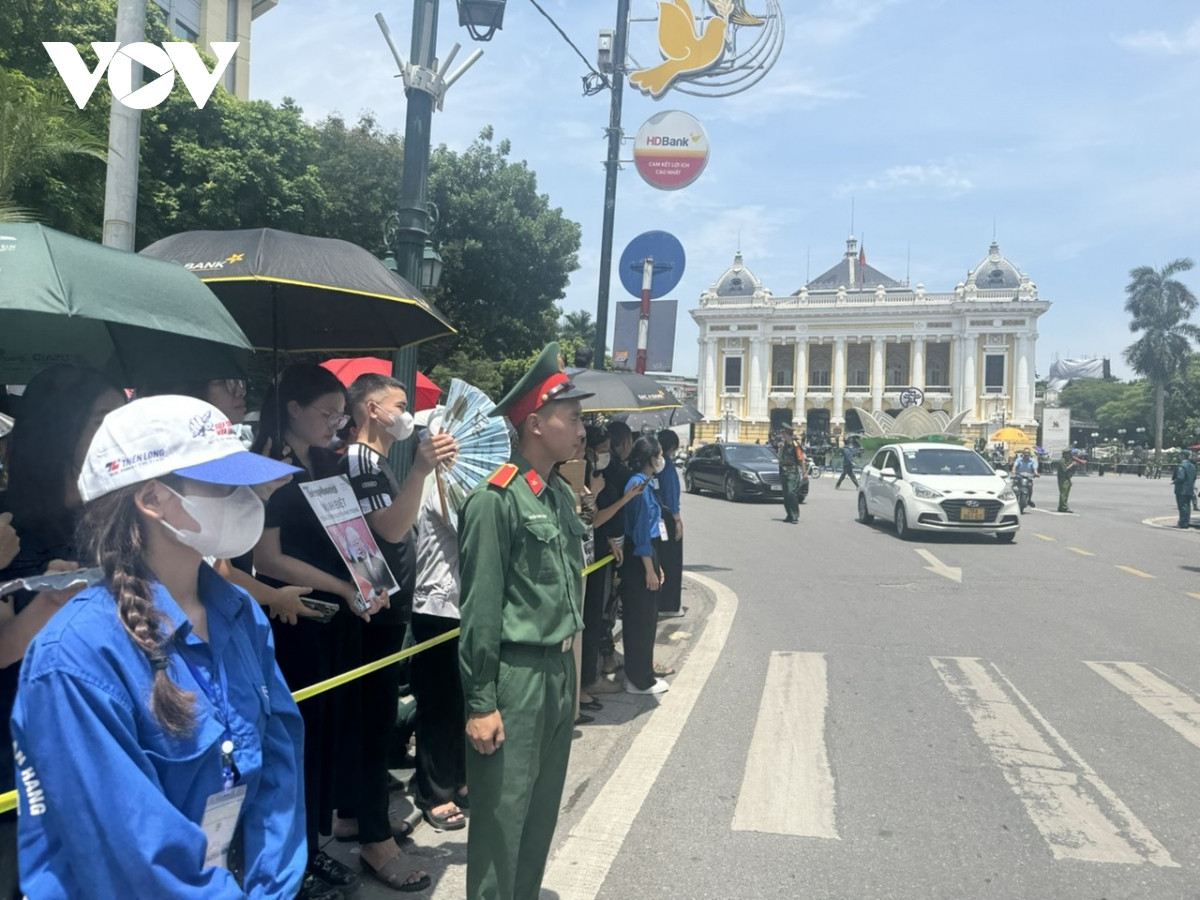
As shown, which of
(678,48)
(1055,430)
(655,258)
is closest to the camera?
(655,258)

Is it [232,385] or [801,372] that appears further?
[801,372]

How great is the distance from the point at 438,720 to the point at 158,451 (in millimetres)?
2747

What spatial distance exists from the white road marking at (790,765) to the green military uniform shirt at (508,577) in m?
1.89

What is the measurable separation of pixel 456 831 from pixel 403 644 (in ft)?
2.91

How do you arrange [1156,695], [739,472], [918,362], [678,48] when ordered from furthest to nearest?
[918,362] < [739,472] < [678,48] < [1156,695]

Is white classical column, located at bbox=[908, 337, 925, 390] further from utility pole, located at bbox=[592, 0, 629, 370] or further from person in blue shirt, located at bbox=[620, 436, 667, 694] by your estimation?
person in blue shirt, located at bbox=[620, 436, 667, 694]

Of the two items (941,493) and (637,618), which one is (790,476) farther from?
(637,618)

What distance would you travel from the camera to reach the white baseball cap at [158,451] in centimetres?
166

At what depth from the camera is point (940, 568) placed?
12.4 m

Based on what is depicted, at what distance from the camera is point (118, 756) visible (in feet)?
4.88

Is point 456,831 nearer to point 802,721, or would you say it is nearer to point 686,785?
point 686,785

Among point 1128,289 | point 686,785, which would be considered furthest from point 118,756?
point 1128,289

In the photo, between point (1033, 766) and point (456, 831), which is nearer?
point (456, 831)

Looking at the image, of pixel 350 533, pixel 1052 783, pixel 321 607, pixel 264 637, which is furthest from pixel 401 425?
pixel 1052 783
